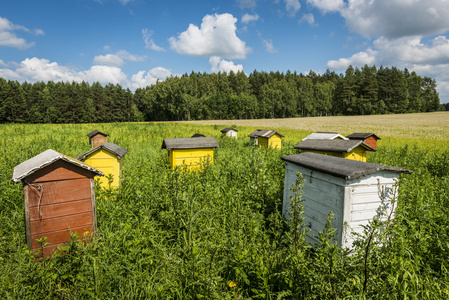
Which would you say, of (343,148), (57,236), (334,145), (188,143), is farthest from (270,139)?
(57,236)

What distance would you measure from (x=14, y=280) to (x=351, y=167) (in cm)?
665

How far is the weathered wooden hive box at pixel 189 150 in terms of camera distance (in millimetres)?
10492

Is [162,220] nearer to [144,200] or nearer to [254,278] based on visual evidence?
[144,200]

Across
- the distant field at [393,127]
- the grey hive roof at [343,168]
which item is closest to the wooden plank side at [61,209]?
the grey hive roof at [343,168]

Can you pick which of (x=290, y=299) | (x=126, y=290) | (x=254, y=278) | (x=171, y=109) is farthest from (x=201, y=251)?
(x=171, y=109)

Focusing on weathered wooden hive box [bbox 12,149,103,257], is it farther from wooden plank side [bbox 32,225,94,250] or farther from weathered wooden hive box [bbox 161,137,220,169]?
weathered wooden hive box [bbox 161,137,220,169]

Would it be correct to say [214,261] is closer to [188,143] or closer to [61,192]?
[61,192]

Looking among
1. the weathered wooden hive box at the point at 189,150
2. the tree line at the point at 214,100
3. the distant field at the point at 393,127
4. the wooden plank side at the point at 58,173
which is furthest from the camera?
the tree line at the point at 214,100

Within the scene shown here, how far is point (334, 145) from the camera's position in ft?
30.4

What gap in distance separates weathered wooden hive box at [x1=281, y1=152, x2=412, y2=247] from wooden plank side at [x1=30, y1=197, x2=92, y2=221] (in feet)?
15.0

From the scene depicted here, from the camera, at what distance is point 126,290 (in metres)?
3.47

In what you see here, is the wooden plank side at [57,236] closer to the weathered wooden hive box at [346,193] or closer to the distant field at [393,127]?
the weathered wooden hive box at [346,193]

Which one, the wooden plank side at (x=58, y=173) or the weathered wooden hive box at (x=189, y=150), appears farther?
the weathered wooden hive box at (x=189, y=150)

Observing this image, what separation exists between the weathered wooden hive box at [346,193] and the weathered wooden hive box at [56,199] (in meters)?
4.55
